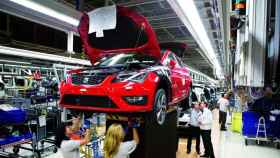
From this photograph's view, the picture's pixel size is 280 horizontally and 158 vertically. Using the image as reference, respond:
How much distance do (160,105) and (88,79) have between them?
1.05 meters

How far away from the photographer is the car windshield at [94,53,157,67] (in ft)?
10.7

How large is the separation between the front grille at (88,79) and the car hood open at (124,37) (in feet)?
2.14

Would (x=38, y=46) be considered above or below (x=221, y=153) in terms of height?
above

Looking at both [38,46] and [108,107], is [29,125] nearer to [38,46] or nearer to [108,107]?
[108,107]

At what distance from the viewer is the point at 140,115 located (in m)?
3.00

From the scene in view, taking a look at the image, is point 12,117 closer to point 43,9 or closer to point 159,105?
point 43,9

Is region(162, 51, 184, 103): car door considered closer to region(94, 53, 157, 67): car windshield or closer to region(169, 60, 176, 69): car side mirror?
region(169, 60, 176, 69): car side mirror

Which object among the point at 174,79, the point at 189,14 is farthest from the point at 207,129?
the point at 189,14

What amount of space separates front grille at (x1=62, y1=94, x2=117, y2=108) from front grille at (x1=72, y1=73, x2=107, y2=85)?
0.19 m

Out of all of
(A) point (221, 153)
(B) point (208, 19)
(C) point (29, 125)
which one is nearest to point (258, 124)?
(A) point (221, 153)

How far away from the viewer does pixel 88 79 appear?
118 inches

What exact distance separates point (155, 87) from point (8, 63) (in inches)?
225

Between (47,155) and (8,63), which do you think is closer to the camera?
(47,155)

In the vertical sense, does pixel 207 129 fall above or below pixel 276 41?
below
